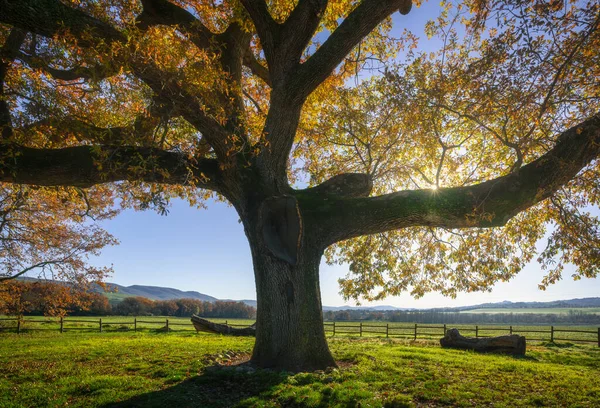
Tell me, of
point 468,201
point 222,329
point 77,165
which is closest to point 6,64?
point 77,165

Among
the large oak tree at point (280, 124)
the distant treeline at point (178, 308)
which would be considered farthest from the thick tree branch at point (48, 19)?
the distant treeline at point (178, 308)

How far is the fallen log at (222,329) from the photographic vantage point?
74.8 ft

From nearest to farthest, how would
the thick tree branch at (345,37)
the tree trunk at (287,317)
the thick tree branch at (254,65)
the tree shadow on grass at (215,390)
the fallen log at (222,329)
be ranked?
the tree shadow on grass at (215,390) < the thick tree branch at (345,37) < the tree trunk at (287,317) < the thick tree branch at (254,65) < the fallen log at (222,329)

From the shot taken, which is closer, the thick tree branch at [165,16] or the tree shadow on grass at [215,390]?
the tree shadow on grass at [215,390]

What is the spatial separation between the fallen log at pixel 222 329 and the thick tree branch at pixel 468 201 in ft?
49.9

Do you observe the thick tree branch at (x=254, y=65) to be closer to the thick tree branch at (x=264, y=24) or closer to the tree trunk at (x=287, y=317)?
the thick tree branch at (x=264, y=24)

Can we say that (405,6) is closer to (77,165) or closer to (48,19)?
(48,19)

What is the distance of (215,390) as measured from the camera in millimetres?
7684

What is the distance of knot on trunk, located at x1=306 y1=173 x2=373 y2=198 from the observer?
11172 millimetres

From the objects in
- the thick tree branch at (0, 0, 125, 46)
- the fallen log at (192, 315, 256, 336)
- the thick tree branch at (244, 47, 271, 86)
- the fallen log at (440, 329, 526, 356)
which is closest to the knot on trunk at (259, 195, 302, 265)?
the thick tree branch at (0, 0, 125, 46)

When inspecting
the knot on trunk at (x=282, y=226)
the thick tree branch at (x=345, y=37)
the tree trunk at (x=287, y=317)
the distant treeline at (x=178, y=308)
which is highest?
the thick tree branch at (x=345, y=37)

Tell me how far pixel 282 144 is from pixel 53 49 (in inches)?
249

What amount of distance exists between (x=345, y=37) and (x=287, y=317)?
7221 mm

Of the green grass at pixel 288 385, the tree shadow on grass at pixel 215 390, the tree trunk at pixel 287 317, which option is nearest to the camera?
the tree shadow on grass at pixel 215 390
